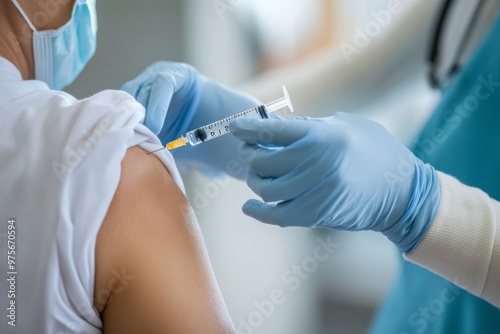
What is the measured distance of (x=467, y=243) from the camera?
3.16 feet

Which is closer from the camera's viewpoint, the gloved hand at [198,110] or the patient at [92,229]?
the patient at [92,229]

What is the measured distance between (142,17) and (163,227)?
5.67ft

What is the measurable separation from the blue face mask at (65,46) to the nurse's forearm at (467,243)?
77 centimetres

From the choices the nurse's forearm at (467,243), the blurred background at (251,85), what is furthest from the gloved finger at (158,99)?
the blurred background at (251,85)

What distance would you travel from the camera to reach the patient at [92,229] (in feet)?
2.53

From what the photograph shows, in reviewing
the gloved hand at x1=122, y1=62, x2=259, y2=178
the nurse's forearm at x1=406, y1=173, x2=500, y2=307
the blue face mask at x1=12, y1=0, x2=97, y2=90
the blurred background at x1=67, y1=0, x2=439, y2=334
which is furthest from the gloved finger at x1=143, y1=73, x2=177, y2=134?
the blurred background at x1=67, y1=0, x2=439, y2=334

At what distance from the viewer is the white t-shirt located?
765 mm

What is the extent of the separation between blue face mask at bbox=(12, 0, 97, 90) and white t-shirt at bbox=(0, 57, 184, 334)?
250 millimetres

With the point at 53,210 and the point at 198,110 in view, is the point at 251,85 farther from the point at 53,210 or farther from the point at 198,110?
the point at 53,210

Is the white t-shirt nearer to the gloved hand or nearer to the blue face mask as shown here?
the blue face mask

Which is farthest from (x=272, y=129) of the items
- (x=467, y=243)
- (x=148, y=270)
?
(x=467, y=243)

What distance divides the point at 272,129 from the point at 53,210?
360 millimetres

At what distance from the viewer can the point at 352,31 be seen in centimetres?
242

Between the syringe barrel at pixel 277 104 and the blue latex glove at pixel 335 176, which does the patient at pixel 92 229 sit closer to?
the blue latex glove at pixel 335 176
